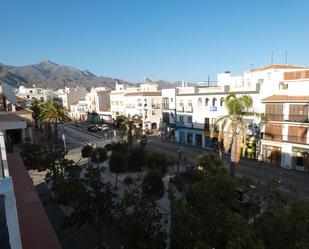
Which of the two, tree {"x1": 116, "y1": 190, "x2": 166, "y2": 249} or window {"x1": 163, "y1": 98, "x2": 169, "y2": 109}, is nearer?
tree {"x1": 116, "y1": 190, "x2": 166, "y2": 249}

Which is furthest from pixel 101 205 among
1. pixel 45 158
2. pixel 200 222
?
pixel 45 158

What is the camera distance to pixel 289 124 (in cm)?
3038

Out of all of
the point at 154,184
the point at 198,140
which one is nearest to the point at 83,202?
the point at 154,184

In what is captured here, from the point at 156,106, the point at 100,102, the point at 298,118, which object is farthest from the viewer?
the point at 100,102

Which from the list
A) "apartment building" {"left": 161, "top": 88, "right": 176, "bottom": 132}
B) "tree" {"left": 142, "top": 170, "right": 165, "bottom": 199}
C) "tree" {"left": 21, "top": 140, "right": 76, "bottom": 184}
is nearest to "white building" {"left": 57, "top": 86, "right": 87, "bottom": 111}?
"apartment building" {"left": 161, "top": 88, "right": 176, "bottom": 132}

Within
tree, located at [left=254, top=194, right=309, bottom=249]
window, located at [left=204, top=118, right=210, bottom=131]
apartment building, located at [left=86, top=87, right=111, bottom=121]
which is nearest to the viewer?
tree, located at [left=254, top=194, right=309, bottom=249]

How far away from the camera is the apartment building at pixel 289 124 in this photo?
29.3 meters

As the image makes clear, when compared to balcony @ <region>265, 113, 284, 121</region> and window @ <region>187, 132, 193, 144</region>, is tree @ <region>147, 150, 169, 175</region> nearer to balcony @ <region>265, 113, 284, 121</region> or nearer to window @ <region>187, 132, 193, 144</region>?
balcony @ <region>265, 113, 284, 121</region>

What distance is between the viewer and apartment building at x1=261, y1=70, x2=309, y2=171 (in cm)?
2927

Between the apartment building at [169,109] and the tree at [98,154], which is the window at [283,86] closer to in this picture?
the apartment building at [169,109]

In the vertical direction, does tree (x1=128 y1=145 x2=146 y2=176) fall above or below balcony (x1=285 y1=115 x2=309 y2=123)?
below

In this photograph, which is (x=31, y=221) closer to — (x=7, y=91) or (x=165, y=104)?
(x=7, y=91)

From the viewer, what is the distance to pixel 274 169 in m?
30.9

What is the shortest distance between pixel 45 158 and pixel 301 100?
2763 cm
